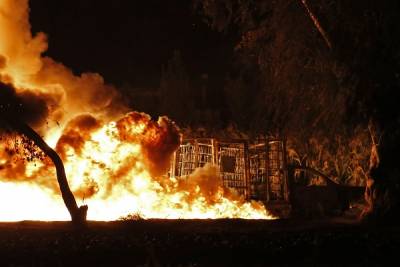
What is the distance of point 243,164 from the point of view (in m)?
20.5

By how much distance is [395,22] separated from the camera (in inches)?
547

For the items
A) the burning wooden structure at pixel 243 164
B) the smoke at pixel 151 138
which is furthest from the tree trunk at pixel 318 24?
the smoke at pixel 151 138

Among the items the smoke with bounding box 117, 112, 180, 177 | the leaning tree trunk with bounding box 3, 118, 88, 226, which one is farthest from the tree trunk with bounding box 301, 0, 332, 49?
the leaning tree trunk with bounding box 3, 118, 88, 226

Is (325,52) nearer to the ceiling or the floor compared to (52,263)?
→ nearer to the ceiling

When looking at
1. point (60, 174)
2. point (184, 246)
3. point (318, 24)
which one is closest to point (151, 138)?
point (60, 174)

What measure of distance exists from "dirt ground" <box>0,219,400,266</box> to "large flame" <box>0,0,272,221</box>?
8.82ft

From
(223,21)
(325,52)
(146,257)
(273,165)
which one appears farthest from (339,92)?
(146,257)

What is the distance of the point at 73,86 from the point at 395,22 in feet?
31.4

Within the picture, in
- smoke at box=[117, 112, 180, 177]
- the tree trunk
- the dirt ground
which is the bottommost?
the dirt ground

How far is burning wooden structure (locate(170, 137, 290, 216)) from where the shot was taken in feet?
64.5

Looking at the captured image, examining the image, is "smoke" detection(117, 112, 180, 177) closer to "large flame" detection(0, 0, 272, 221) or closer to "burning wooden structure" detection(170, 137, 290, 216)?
"large flame" detection(0, 0, 272, 221)

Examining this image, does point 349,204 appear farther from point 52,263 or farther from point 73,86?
point 52,263

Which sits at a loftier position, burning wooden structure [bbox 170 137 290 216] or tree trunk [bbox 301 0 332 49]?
tree trunk [bbox 301 0 332 49]

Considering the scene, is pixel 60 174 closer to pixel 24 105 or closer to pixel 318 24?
pixel 24 105
